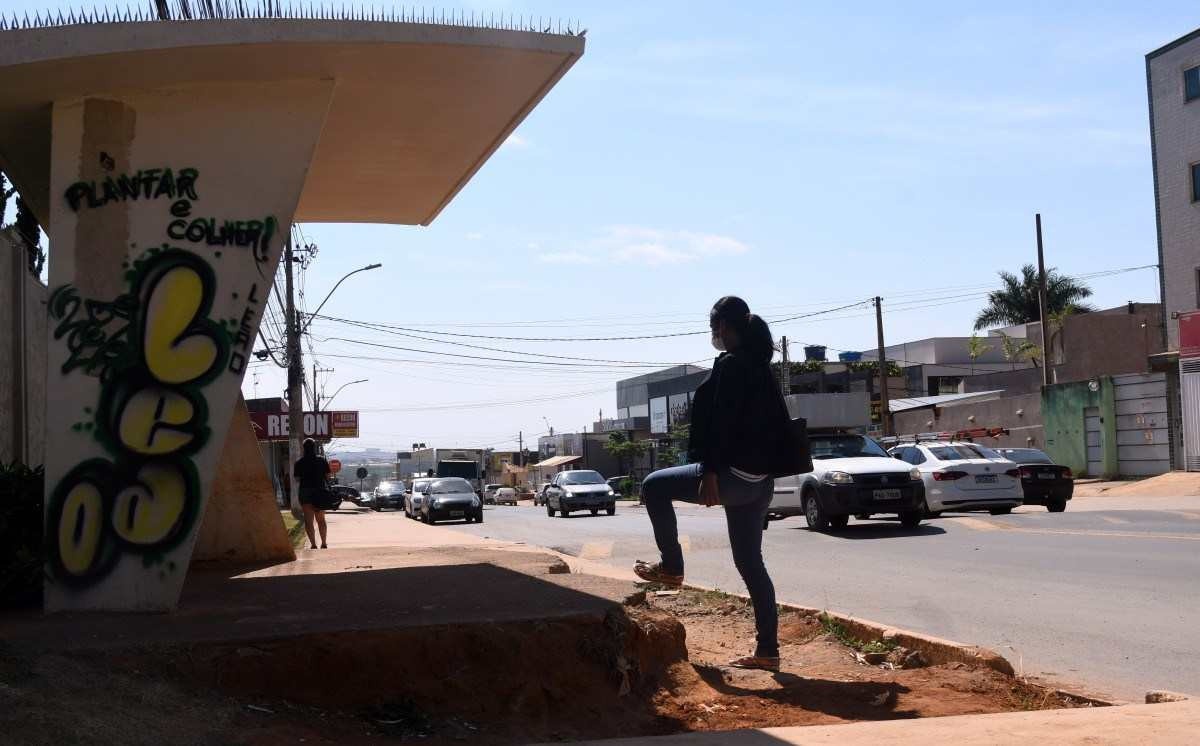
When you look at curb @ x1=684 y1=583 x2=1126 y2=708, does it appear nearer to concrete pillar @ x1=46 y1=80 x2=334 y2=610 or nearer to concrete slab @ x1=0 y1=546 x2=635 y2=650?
concrete slab @ x1=0 y1=546 x2=635 y2=650

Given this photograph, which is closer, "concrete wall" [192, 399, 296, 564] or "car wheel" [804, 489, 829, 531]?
"concrete wall" [192, 399, 296, 564]

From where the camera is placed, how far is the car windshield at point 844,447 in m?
18.7

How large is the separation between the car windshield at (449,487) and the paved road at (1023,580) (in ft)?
51.7

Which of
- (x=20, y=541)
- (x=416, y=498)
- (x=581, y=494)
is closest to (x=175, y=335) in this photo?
(x=20, y=541)

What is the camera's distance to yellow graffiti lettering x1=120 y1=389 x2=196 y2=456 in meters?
6.95

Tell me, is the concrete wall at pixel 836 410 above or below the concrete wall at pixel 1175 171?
below

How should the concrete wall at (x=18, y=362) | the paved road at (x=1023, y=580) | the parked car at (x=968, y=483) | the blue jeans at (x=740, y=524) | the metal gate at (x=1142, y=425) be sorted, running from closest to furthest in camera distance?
1. the blue jeans at (x=740, y=524)
2. the paved road at (x=1023, y=580)
3. the concrete wall at (x=18, y=362)
4. the parked car at (x=968, y=483)
5. the metal gate at (x=1142, y=425)

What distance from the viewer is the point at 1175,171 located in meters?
33.8

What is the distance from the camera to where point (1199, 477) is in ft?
97.0

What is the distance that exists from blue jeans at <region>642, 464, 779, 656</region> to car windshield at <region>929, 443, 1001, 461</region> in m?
14.9

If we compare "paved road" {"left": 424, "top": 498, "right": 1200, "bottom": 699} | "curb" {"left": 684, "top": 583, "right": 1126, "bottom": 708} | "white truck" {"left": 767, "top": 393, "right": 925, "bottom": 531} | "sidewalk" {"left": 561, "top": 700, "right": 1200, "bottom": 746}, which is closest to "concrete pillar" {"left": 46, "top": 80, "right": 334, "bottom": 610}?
"sidewalk" {"left": 561, "top": 700, "right": 1200, "bottom": 746}

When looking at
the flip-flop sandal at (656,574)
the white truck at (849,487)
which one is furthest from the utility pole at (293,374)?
the flip-flop sandal at (656,574)

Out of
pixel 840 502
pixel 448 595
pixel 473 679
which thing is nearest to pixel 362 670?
pixel 473 679

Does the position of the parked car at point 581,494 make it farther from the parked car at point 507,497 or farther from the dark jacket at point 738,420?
the parked car at point 507,497
